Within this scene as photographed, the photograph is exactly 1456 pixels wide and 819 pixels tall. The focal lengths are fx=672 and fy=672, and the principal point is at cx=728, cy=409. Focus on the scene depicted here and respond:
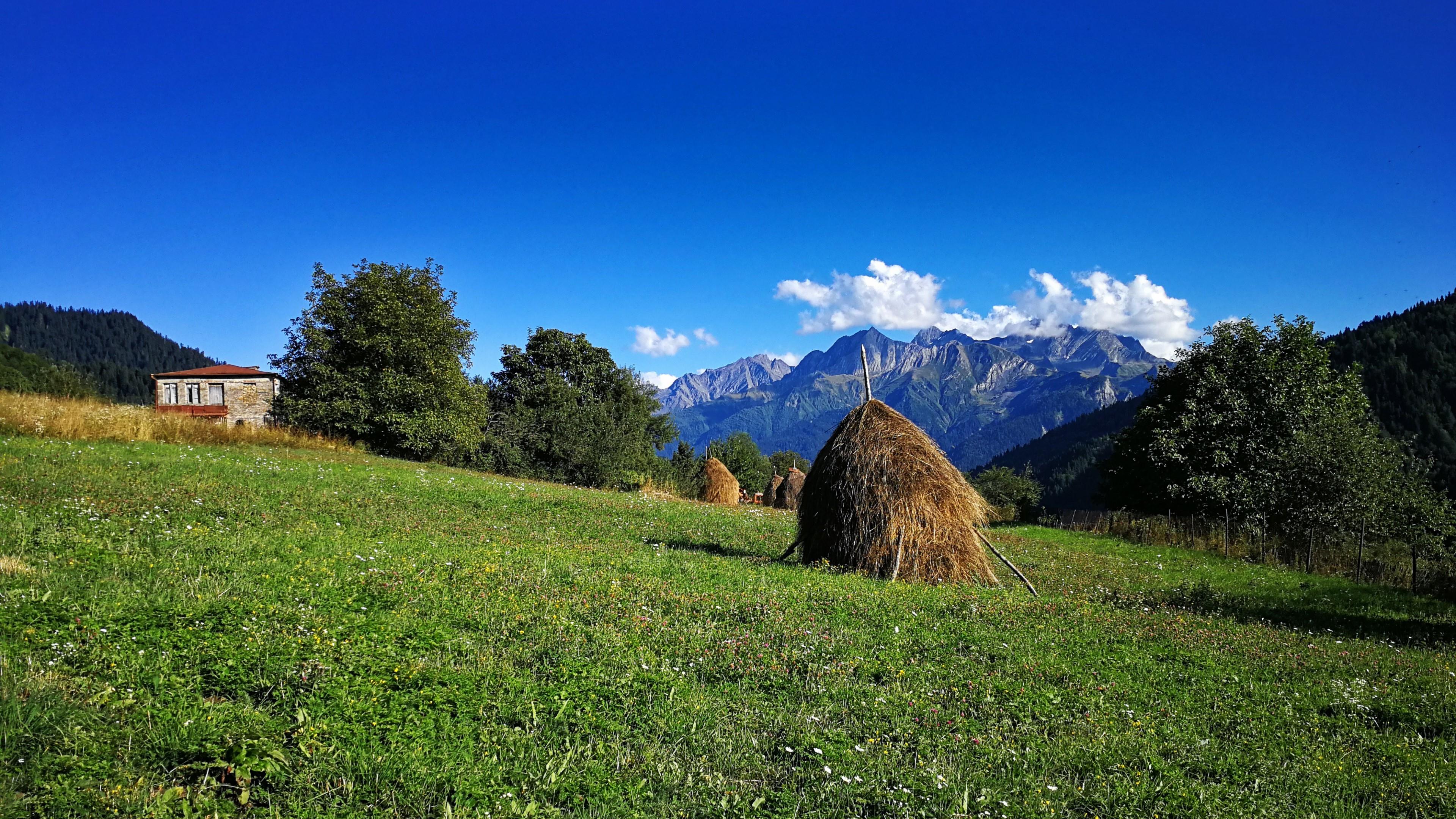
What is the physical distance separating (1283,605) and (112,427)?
32.1 meters

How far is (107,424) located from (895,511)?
24182 millimetres

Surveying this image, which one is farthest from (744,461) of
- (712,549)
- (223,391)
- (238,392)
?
(712,549)

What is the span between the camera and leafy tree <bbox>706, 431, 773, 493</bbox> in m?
94.2

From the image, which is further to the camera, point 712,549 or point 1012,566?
point 712,549

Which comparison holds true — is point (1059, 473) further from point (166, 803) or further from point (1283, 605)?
point (166, 803)

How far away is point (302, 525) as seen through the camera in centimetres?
1189

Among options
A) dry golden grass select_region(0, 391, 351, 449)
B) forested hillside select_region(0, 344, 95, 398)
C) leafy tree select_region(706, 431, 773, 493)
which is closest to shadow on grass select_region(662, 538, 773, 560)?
dry golden grass select_region(0, 391, 351, 449)

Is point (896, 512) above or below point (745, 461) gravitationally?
above

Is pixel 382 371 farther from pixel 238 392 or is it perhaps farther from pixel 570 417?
pixel 238 392

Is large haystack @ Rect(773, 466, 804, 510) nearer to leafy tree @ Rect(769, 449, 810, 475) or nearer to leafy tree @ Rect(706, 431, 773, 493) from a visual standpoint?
leafy tree @ Rect(706, 431, 773, 493)

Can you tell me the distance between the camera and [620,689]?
235 inches

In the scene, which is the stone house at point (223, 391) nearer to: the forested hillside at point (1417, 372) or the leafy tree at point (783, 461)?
the leafy tree at point (783, 461)

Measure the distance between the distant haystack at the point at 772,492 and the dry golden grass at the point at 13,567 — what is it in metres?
42.2

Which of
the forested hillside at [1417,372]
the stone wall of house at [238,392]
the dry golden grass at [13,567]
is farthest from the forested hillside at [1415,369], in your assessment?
the dry golden grass at [13,567]
